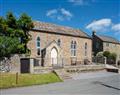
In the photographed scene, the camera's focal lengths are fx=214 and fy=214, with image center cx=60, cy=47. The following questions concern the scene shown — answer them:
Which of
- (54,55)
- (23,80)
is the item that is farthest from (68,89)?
(54,55)

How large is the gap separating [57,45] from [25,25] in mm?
7651

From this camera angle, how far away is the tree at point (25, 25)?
30078mm

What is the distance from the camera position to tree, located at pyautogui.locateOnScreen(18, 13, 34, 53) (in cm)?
3008

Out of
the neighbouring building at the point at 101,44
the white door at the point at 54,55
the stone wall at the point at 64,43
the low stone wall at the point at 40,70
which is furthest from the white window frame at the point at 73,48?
the neighbouring building at the point at 101,44

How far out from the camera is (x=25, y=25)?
30.8 m

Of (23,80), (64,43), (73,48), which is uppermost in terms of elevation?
(64,43)

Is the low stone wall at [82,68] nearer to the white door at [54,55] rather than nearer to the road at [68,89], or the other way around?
the white door at [54,55]

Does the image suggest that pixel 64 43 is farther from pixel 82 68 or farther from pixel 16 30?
pixel 16 30

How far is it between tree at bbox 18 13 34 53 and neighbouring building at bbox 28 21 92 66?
231 cm

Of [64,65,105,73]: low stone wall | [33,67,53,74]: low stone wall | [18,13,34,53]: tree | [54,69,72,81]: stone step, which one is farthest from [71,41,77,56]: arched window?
[33,67,53,74]: low stone wall

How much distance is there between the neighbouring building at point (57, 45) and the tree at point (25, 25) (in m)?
2.31

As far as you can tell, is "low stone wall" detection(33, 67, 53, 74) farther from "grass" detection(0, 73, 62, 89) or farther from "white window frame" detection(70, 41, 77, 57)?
"white window frame" detection(70, 41, 77, 57)

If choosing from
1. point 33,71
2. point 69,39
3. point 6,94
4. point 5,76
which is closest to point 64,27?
point 69,39

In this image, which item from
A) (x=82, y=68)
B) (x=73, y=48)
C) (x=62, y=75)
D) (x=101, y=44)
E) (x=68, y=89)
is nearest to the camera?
(x=68, y=89)
